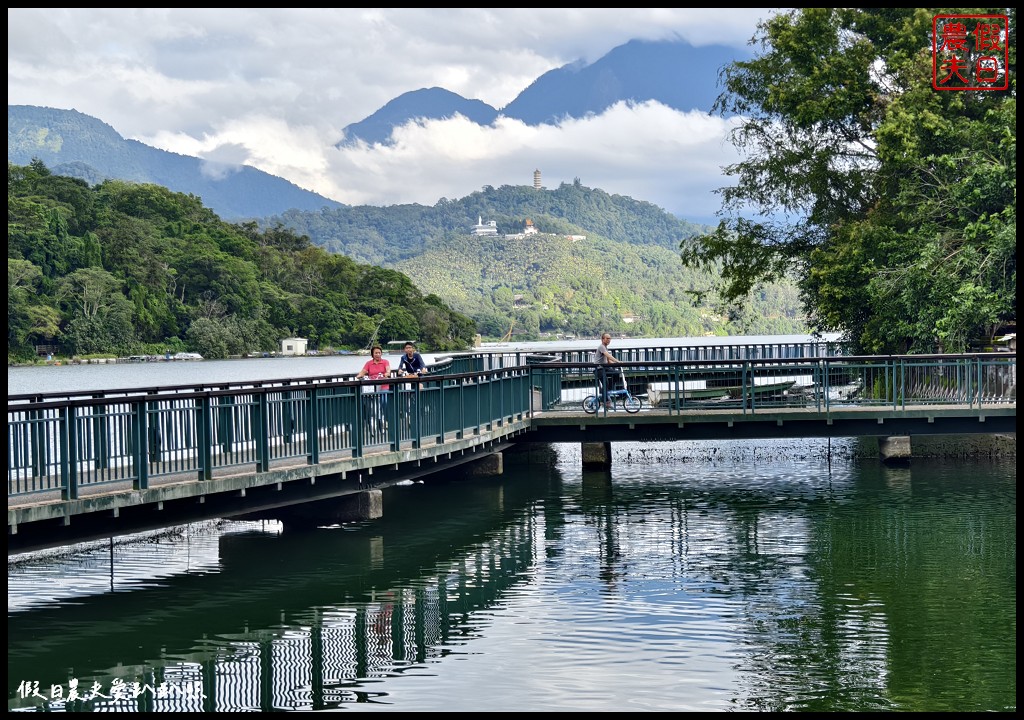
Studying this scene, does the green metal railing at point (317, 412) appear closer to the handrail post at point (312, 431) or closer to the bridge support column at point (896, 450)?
the handrail post at point (312, 431)

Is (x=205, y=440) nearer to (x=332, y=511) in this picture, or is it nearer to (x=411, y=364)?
(x=332, y=511)

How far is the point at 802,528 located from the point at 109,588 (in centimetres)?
1207

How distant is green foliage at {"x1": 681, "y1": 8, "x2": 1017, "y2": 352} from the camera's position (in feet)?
106

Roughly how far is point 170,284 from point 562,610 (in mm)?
126760

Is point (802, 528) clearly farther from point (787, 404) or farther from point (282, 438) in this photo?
point (282, 438)

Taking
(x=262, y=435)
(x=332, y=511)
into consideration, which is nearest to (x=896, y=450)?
(x=332, y=511)

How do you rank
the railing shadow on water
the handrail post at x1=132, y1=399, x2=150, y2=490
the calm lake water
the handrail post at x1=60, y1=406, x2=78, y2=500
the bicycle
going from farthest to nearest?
the bicycle → the handrail post at x1=132, y1=399, x2=150, y2=490 → the handrail post at x1=60, y1=406, x2=78, y2=500 → the railing shadow on water → the calm lake water

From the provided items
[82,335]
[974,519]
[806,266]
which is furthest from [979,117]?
[82,335]

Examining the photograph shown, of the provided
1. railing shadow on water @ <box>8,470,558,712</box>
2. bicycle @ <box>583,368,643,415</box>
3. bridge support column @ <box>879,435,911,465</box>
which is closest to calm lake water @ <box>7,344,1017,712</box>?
railing shadow on water @ <box>8,470,558,712</box>

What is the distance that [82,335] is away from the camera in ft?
394

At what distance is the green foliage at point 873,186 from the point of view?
32.4 metres

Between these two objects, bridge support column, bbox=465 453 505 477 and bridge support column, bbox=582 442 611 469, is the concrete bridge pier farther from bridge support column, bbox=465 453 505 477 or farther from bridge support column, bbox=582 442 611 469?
bridge support column, bbox=582 442 611 469

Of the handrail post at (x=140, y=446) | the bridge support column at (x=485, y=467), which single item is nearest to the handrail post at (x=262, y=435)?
the handrail post at (x=140, y=446)

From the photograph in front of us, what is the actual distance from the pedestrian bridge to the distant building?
10406 centimetres
